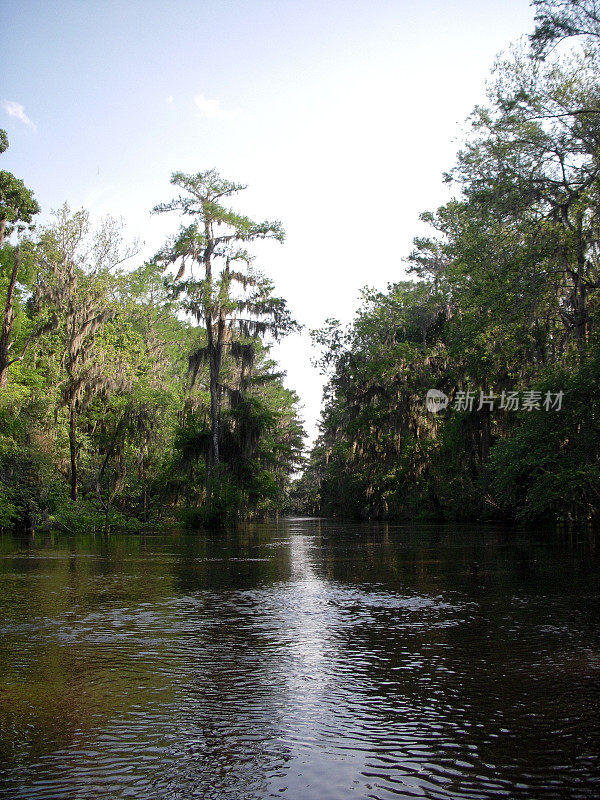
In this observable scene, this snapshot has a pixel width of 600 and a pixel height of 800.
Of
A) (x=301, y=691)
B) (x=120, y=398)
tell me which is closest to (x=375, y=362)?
(x=120, y=398)

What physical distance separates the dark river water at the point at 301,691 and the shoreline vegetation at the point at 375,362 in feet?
40.9

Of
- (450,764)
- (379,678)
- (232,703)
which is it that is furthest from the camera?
(379,678)

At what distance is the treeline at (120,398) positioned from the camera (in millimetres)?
27062

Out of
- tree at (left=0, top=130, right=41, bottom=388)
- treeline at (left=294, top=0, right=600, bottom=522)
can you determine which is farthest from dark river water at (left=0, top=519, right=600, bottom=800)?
tree at (left=0, top=130, right=41, bottom=388)

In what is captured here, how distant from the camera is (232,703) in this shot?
Result: 4.08m

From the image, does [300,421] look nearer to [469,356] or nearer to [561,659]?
[469,356]

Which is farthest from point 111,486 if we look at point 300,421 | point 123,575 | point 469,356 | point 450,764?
point 300,421

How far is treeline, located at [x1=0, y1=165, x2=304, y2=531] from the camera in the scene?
1065 inches

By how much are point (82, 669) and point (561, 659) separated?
3.35 meters

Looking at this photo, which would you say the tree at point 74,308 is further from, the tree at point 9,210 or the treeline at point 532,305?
the treeline at point 532,305

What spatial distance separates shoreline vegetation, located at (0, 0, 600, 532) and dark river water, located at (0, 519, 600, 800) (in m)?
12.5

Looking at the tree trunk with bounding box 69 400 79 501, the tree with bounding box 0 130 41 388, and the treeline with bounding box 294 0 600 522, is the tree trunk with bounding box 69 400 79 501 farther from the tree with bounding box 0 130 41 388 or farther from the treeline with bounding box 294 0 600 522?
the treeline with bounding box 294 0 600 522

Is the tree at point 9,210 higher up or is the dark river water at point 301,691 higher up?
the tree at point 9,210

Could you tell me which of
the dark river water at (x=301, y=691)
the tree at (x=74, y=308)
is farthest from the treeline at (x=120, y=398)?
the dark river water at (x=301, y=691)
